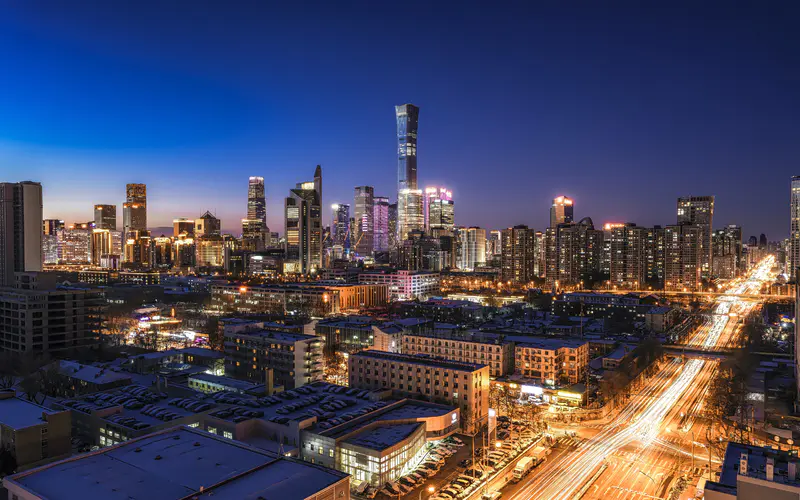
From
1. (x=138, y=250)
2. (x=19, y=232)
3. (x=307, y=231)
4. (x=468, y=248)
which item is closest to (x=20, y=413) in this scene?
(x=19, y=232)

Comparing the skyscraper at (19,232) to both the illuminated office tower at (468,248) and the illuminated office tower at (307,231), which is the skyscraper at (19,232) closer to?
the illuminated office tower at (307,231)

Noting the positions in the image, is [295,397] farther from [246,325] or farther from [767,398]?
[767,398]

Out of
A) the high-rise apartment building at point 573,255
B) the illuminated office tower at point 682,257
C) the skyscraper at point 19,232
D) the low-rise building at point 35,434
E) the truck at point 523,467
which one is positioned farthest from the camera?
the high-rise apartment building at point 573,255

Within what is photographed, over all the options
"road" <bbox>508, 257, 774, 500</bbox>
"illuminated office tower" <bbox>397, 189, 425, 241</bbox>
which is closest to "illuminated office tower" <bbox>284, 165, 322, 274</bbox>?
"illuminated office tower" <bbox>397, 189, 425, 241</bbox>

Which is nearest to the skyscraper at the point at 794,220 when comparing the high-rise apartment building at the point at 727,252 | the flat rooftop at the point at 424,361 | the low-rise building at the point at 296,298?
the high-rise apartment building at the point at 727,252

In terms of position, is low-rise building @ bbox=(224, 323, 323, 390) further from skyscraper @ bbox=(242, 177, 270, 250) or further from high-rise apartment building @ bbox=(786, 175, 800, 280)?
skyscraper @ bbox=(242, 177, 270, 250)

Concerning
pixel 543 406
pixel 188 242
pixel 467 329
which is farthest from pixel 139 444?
pixel 188 242
